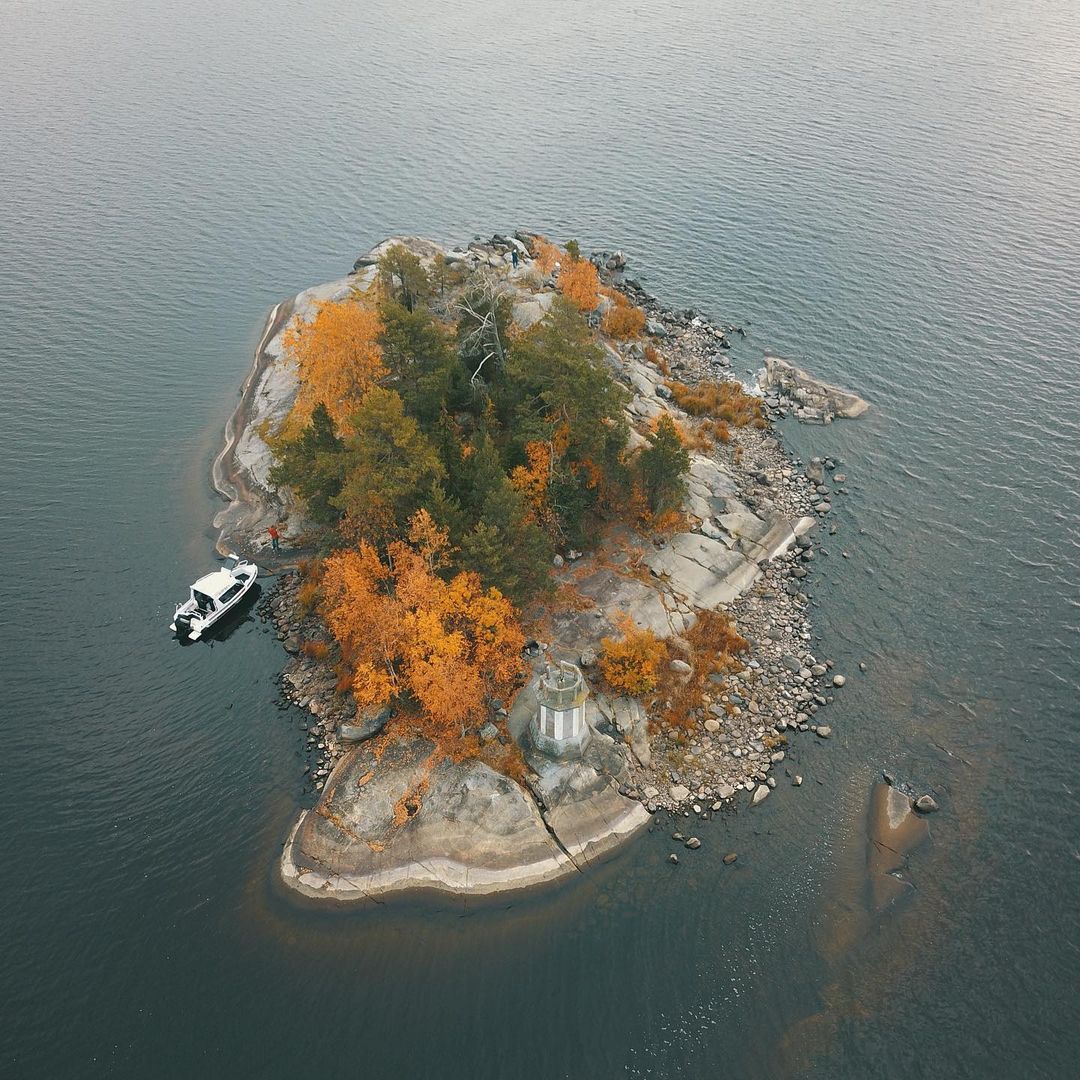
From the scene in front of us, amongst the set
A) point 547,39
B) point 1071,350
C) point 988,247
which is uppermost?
point 547,39

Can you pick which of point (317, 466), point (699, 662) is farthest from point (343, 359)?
point (699, 662)

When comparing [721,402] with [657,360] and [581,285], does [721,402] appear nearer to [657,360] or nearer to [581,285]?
[657,360]

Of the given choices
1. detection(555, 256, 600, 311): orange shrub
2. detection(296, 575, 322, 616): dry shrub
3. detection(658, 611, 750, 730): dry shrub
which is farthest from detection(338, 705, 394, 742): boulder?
detection(555, 256, 600, 311): orange shrub

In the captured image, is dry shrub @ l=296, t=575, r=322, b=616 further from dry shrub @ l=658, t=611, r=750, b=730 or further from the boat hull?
dry shrub @ l=658, t=611, r=750, b=730

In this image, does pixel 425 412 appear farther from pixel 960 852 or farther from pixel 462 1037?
pixel 960 852

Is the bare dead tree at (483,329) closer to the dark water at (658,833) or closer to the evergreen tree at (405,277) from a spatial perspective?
the evergreen tree at (405,277)

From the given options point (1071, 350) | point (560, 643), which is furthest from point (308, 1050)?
point (1071, 350)
